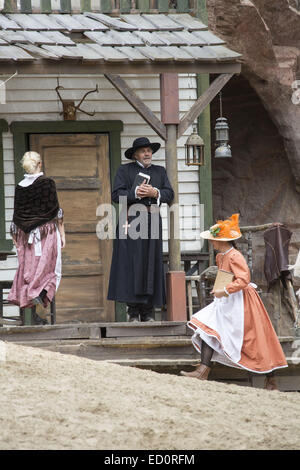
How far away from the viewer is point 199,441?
6.73m

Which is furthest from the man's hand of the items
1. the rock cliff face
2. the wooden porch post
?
the rock cliff face

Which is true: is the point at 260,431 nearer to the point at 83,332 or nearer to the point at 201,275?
the point at 83,332

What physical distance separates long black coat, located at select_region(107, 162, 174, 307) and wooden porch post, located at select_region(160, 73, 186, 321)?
99 millimetres

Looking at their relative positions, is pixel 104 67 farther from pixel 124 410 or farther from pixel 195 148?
pixel 124 410

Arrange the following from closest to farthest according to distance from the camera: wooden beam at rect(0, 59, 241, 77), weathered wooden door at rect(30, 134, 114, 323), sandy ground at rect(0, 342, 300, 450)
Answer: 1. sandy ground at rect(0, 342, 300, 450)
2. wooden beam at rect(0, 59, 241, 77)
3. weathered wooden door at rect(30, 134, 114, 323)

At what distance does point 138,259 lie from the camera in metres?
10.7

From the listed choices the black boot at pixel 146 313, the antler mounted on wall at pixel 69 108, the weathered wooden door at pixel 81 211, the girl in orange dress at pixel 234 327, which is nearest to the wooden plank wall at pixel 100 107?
the antler mounted on wall at pixel 69 108

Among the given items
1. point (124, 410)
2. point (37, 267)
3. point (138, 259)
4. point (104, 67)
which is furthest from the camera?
point (138, 259)

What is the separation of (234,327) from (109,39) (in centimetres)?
381

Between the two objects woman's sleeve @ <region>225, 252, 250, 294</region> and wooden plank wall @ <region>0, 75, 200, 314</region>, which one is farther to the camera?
wooden plank wall @ <region>0, 75, 200, 314</region>

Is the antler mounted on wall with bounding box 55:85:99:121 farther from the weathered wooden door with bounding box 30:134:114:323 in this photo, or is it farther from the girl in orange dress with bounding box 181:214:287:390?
the girl in orange dress with bounding box 181:214:287:390

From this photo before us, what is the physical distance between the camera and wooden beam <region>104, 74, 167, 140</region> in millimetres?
10711

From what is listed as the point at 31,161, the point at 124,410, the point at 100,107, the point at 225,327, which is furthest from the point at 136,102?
the point at 124,410

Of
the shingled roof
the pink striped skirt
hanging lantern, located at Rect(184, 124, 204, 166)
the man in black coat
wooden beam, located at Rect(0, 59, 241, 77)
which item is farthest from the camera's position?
hanging lantern, located at Rect(184, 124, 204, 166)
